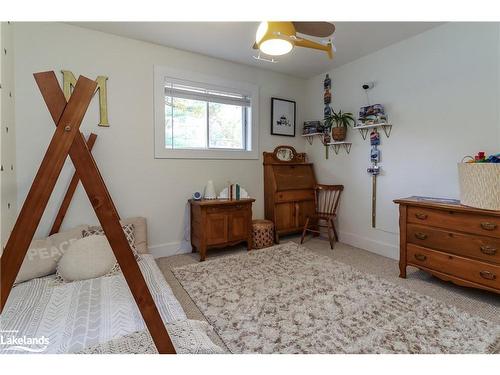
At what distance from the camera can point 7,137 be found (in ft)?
7.11

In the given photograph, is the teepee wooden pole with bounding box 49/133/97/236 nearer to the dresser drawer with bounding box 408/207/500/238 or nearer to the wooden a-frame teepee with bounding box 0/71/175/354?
the wooden a-frame teepee with bounding box 0/71/175/354

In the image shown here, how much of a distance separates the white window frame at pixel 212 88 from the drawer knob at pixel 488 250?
8.86ft

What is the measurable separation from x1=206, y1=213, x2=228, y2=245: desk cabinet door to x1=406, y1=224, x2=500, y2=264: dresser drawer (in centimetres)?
199

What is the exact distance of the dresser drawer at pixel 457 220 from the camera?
194cm

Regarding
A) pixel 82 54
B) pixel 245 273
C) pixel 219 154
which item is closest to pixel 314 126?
pixel 219 154

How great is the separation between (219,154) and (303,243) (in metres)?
1.78

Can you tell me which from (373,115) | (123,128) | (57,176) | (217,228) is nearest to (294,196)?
(217,228)

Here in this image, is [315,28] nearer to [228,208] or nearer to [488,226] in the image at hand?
[488,226]

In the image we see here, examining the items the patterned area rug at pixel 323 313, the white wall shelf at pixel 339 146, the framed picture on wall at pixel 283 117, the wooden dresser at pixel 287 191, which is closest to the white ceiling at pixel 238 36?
the framed picture on wall at pixel 283 117

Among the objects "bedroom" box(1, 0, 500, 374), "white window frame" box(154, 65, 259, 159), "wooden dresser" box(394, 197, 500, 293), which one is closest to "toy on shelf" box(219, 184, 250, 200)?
"bedroom" box(1, 0, 500, 374)

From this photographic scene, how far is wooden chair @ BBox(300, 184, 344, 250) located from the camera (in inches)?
143

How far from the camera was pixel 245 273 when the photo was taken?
2.62m

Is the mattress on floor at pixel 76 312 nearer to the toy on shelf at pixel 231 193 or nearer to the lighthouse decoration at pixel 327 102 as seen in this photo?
the toy on shelf at pixel 231 193
